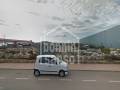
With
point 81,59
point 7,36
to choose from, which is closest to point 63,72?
point 81,59

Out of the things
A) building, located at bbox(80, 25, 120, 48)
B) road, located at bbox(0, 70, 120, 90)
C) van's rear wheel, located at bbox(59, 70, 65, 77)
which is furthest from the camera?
building, located at bbox(80, 25, 120, 48)

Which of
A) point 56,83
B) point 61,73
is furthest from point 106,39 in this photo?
point 56,83

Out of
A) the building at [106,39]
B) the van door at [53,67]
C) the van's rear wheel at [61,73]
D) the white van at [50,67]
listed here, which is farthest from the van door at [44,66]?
the building at [106,39]

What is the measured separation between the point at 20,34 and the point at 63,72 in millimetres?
6256

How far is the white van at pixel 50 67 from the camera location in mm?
10945

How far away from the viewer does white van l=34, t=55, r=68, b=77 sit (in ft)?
35.9

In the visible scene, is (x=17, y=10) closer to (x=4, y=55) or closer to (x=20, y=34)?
(x=20, y=34)

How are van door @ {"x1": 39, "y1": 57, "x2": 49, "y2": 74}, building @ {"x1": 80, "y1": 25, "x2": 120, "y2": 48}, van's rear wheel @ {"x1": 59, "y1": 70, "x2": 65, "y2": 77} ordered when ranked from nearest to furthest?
van's rear wheel @ {"x1": 59, "y1": 70, "x2": 65, "y2": 77} → van door @ {"x1": 39, "y1": 57, "x2": 49, "y2": 74} → building @ {"x1": 80, "y1": 25, "x2": 120, "y2": 48}

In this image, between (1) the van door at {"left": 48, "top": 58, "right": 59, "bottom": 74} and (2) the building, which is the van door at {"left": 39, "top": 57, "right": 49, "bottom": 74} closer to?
(1) the van door at {"left": 48, "top": 58, "right": 59, "bottom": 74}

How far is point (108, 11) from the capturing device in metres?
15.3

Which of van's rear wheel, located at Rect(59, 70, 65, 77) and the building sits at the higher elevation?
the building

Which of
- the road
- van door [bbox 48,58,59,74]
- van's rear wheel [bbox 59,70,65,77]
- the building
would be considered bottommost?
the road

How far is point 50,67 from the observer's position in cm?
1099

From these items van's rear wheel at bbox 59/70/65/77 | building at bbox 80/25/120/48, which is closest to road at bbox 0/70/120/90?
van's rear wheel at bbox 59/70/65/77
